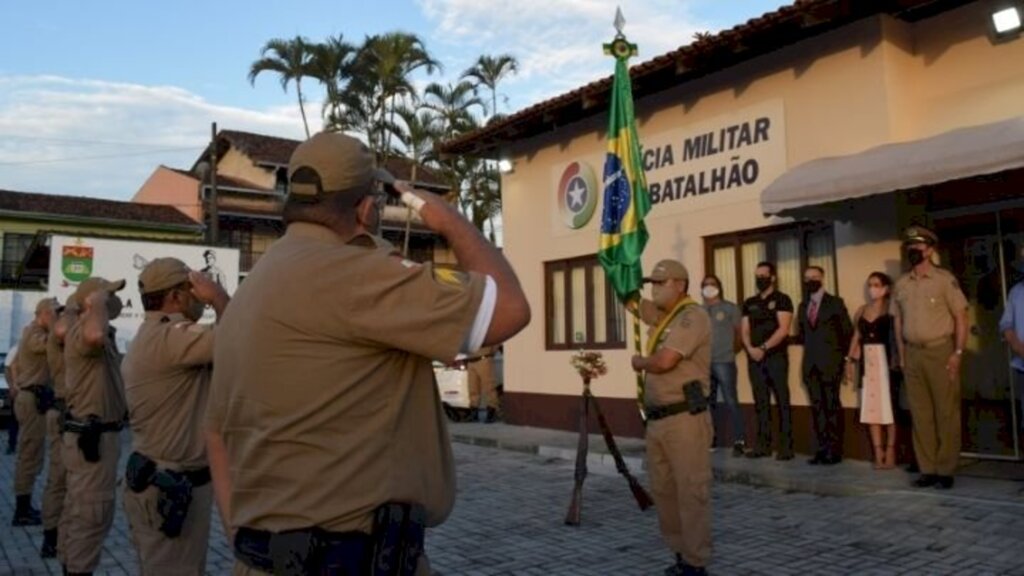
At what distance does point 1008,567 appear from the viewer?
4941 millimetres

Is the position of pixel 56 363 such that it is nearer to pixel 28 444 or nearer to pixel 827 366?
pixel 28 444

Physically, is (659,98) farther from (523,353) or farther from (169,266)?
(169,266)

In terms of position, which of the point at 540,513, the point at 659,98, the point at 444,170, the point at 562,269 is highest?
the point at 444,170

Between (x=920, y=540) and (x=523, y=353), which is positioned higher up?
(x=523, y=353)

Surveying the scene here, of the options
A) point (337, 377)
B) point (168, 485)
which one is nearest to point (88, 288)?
point (168, 485)

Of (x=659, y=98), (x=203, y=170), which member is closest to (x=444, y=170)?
(x=203, y=170)

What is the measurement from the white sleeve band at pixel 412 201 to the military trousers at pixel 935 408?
6.58 meters

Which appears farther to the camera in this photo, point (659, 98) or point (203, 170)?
point (203, 170)

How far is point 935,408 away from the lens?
7.25 m

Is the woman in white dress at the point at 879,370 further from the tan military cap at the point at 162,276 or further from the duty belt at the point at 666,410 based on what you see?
the tan military cap at the point at 162,276

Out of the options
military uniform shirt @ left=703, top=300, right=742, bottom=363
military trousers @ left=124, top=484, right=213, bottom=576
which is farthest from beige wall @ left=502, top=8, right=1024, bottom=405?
military trousers @ left=124, top=484, right=213, bottom=576

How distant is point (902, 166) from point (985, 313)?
2.40m

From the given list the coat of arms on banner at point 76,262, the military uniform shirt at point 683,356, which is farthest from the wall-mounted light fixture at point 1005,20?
the coat of arms on banner at point 76,262

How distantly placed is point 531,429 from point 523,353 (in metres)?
1.30
